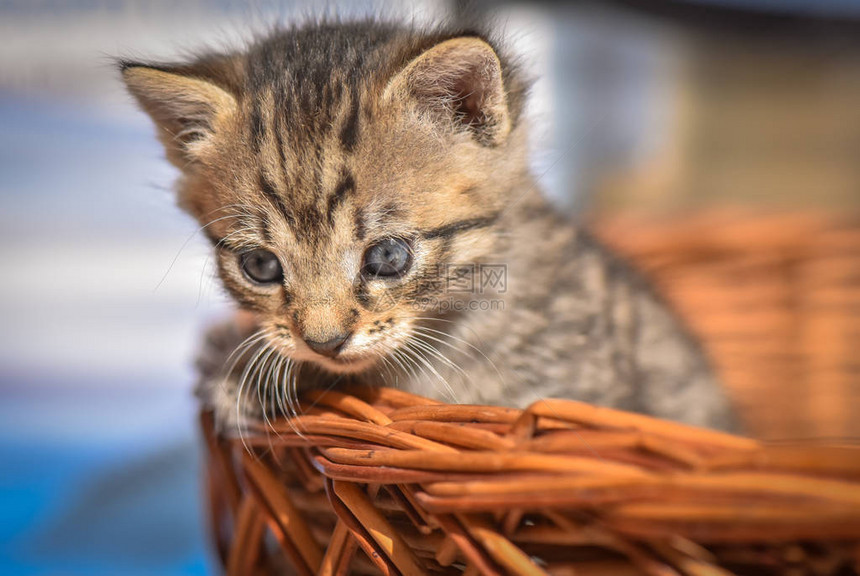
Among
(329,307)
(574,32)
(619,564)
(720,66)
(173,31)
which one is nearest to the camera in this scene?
(619,564)

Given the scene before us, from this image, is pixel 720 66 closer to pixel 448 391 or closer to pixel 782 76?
pixel 782 76

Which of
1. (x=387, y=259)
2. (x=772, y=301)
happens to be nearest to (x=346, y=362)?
(x=387, y=259)

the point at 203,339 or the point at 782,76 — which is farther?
the point at 782,76

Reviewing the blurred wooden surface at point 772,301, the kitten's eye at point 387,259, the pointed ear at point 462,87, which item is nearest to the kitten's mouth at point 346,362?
the kitten's eye at point 387,259

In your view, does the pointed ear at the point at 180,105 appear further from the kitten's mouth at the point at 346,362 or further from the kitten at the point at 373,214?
the kitten's mouth at the point at 346,362

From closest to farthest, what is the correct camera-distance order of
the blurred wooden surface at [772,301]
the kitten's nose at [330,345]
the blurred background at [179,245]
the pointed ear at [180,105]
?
the kitten's nose at [330,345]
the pointed ear at [180,105]
the blurred background at [179,245]
the blurred wooden surface at [772,301]

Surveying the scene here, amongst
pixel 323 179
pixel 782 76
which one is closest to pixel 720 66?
pixel 782 76
